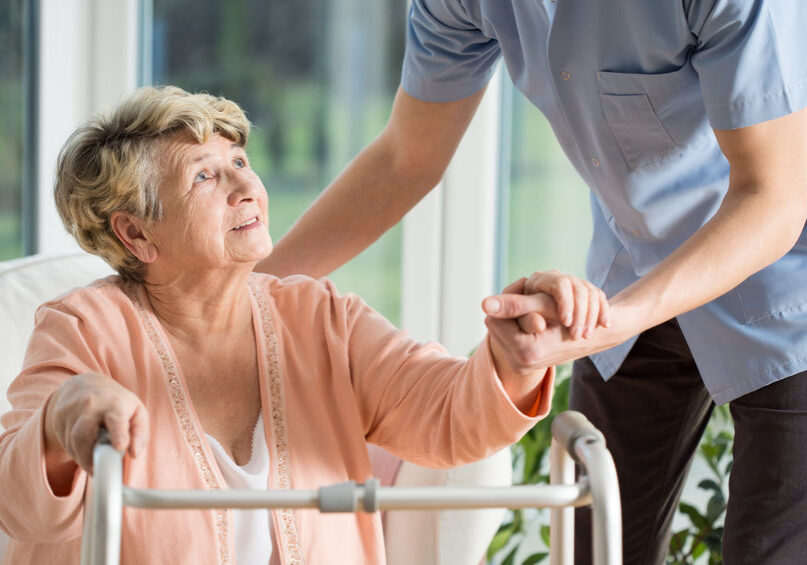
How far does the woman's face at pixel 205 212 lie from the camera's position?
144 cm

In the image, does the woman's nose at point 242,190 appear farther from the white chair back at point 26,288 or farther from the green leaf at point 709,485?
the green leaf at point 709,485

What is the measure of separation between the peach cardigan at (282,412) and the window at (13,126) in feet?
5.44

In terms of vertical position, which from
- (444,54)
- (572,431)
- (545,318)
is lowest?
(572,431)

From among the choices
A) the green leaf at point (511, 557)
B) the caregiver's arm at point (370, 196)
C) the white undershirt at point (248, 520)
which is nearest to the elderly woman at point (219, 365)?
the white undershirt at point (248, 520)

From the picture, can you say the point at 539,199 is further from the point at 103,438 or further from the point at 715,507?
the point at 103,438

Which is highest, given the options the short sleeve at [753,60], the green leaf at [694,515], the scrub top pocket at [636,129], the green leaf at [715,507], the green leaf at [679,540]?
the short sleeve at [753,60]

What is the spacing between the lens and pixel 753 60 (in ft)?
4.13

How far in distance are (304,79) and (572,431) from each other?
197cm

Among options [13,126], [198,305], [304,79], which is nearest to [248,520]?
[198,305]

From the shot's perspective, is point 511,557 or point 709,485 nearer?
point 709,485

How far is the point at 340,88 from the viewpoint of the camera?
2865mm

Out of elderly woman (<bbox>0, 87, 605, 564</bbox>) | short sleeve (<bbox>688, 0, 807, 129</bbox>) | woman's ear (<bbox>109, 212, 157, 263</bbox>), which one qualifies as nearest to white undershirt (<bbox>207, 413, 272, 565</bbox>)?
elderly woman (<bbox>0, 87, 605, 564</bbox>)

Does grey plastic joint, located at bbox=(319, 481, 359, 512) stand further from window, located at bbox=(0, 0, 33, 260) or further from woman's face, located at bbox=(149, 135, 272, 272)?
window, located at bbox=(0, 0, 33, 260)

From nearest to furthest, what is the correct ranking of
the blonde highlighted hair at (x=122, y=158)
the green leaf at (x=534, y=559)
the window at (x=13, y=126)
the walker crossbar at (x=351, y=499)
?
1. the walker crossbar at (x=351, y=499)
2. the blonde highlighted hair at (x=122, y=158)
3. the green leaf at (x=534, y=559)
4. the window at (x=13, y=126)
